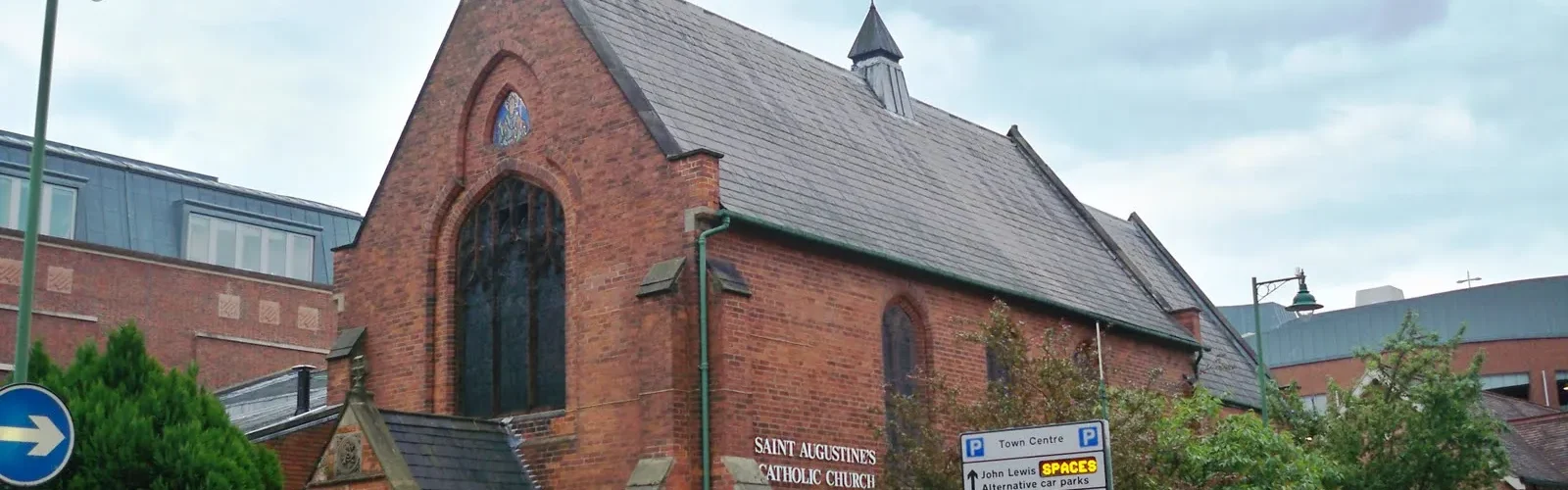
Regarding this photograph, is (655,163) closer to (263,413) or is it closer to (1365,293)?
(263,413)

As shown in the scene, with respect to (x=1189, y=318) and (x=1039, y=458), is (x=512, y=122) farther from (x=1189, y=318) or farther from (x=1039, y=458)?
(x=1189, y=318)

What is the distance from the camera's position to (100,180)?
153ft

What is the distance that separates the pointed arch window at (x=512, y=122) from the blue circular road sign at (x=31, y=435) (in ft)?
39.7

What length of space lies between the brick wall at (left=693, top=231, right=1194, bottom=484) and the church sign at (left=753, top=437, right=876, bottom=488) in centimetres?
5

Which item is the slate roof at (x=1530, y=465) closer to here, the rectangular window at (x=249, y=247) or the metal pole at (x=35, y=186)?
the rectangular window at (x=249, y=247)

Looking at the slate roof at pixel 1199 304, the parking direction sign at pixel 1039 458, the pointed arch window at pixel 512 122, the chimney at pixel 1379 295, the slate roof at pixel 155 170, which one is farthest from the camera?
the chimney at pixel 1379 295

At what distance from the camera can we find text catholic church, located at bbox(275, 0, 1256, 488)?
21203mm

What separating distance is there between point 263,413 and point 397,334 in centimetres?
551

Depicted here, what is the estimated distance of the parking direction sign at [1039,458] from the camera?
14.9 meters

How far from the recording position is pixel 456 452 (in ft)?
70.7

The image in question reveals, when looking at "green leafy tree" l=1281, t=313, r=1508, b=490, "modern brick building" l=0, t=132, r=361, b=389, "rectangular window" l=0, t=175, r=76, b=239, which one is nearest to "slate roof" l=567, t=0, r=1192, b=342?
"green leafy tree" l=1281, t=313, r=1508, b=490

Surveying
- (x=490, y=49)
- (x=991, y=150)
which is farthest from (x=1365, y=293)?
(x=490, y=49)

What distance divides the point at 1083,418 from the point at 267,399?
18375 mm

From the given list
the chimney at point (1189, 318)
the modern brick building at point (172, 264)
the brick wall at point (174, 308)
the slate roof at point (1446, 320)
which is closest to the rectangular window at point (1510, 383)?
the slate roof at point (1446, 320)
